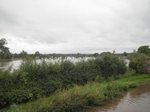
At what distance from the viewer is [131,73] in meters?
19.3

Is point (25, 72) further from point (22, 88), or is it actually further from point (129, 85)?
point (129, 85)

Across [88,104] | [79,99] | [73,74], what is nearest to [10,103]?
[79,99]

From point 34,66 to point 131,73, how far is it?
15.0 meters

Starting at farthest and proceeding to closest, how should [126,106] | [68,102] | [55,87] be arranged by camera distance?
[55,87]
[126,106]
[68,102]

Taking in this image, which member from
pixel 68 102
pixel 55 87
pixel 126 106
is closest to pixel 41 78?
pixel 55 87

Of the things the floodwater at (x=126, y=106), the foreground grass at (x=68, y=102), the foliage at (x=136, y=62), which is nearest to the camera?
the foreground grass at (x=68, y=102)

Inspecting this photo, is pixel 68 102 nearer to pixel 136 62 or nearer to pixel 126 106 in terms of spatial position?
pixel 126 106

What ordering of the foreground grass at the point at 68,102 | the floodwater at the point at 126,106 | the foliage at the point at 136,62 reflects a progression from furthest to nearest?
the foliage at the point at 136,62
the floodwater at the point at 126,106
the foreground grass at the point at 68,102

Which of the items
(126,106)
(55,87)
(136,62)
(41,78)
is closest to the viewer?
(126,106)

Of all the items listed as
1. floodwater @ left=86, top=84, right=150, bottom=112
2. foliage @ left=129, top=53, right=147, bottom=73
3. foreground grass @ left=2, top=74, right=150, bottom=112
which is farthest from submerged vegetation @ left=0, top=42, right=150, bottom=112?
foliage @ left=129, top=53, right=147, bottom=73

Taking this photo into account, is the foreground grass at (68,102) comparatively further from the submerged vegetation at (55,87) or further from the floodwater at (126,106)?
the floodwater at (126,106)

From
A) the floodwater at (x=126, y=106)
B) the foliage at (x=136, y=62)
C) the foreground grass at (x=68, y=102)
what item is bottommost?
the floodwater at (x=126, y=106)

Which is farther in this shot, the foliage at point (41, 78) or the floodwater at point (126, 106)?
the foliage at point (41, 78)

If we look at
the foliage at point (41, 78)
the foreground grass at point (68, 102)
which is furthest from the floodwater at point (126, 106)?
the foliage at point (41, 78)
